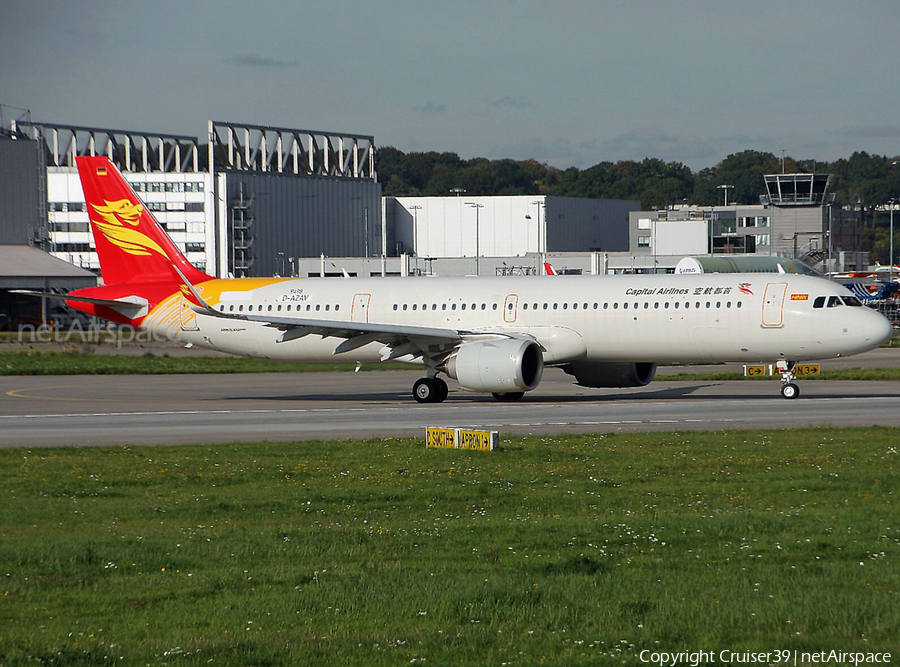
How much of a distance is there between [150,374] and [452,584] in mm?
44425

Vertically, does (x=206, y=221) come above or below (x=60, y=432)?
above

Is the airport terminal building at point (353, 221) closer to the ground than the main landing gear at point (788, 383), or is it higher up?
higher up

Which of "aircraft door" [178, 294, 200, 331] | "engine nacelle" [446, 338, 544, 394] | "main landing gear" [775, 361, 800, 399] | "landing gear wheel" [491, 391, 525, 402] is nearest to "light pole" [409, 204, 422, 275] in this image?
"aircraft door" [178, 294, 200, 331]

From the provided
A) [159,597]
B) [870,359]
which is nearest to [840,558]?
[159,597]

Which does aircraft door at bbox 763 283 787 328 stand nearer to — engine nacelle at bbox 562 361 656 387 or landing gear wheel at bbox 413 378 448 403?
engine nacelle at bbox 562 361 656 387

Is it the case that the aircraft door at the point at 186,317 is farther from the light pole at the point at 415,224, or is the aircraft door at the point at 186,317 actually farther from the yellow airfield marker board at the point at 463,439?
the light pole at the point at 415,224

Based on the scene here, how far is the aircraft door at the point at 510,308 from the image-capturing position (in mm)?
37562

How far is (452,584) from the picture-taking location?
37.2 feet

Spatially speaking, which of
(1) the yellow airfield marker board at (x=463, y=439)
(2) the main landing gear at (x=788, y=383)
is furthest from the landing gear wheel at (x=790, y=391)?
(1) the yellow airfield marker board at (x=463, y=439)

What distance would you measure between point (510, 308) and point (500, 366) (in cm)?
372

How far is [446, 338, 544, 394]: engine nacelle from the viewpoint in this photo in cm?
3441

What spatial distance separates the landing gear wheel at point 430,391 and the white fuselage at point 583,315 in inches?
78.4

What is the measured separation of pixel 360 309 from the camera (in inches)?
1590

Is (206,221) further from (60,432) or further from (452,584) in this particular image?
(452,584)
